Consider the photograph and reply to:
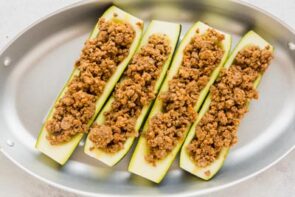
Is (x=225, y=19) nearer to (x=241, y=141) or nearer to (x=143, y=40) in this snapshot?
(x=143, y=40)

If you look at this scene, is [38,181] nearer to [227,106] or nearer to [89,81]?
[89,81]

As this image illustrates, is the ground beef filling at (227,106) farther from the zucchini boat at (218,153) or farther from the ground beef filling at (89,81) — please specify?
the ground beef filling at (89,81)

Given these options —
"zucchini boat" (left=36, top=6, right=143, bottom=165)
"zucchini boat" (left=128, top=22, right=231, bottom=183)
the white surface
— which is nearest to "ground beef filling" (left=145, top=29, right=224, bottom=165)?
"zucchini boat" (left=128, top=22, right=231, bottom=183)

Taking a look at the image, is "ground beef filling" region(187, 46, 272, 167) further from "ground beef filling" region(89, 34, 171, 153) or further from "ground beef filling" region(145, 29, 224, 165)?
"ground beef filling" region(89, 34, 171, 153)

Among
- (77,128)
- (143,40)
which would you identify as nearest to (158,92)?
(143,40)

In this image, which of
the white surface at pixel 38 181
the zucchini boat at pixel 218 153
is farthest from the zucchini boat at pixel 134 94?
the white surface at pixel 38 181

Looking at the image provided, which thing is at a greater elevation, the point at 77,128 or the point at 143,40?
the point at 143,40

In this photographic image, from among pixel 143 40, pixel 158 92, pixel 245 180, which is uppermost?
pixel 143 40
